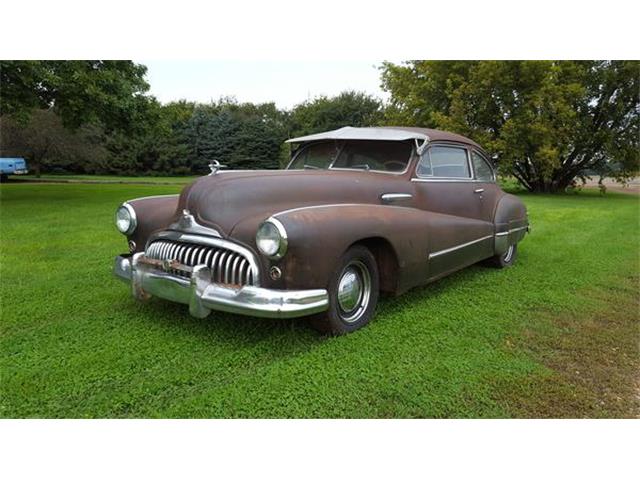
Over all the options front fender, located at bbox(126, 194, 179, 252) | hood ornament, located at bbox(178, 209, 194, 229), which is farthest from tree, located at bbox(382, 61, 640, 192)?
hood ornament, located at bbox(178, 209, 194, 229)

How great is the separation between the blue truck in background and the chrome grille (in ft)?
88.7

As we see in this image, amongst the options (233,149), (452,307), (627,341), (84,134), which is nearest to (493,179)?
(452,307)

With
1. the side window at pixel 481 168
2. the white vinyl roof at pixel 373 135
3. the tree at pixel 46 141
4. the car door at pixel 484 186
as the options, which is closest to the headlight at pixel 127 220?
the white vinyl roof at pixel 373 135

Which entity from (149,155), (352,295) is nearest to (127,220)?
(352,295)

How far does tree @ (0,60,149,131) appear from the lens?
37.5ft

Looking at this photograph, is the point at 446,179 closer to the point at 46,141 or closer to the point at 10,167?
the point at 10,167

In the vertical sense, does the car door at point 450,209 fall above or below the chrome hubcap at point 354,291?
above

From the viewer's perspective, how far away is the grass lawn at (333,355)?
100 inches

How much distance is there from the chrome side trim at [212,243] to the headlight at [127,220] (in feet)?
1.49

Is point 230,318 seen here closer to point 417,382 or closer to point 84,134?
point 417,382

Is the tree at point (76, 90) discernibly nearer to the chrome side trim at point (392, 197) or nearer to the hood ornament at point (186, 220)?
the hood ornament at point (186, 220)

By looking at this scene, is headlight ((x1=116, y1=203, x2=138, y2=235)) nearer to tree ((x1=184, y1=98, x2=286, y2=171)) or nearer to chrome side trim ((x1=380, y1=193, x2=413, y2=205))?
chrome side trim ((x1=380, y1=193, x2=413, y2=205))

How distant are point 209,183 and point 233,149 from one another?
36148 millimetres

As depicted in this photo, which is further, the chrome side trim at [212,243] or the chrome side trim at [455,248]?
the chrome side trim at [455,248]
